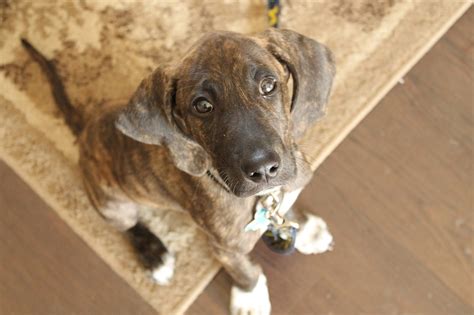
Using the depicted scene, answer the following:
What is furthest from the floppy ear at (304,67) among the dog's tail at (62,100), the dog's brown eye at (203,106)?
the dog's tail at (62,100)

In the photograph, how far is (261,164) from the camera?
4.45ft

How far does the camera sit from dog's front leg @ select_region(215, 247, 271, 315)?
2.12 meters

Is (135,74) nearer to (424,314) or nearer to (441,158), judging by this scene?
(441,158)

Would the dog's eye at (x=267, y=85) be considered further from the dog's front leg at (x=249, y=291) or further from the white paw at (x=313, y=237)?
the white paw at (x=313, y=237)

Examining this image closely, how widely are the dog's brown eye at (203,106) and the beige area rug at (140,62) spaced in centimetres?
102

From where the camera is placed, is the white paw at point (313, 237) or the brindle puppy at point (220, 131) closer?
the brindle puppy at point (220, 131)

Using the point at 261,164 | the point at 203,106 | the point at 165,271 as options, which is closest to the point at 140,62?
the point at 165,271

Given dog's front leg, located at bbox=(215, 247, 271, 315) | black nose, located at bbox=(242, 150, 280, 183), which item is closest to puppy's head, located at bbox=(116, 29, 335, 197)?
black nose, located at bbox=(242, 150, 280, 183)

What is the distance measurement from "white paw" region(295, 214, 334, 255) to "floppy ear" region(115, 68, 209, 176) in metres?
0.87

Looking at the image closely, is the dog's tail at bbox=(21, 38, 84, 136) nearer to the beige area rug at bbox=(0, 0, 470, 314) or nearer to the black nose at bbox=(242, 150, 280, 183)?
the beige area rug at bbox=(0, 0, 470, 314)

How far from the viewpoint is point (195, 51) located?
1544 millimetres

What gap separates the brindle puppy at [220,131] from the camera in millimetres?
1433

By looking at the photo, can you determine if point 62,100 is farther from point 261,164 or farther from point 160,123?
point 261,164

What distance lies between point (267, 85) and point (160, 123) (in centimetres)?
36
